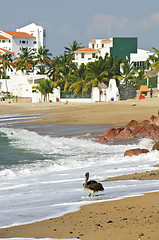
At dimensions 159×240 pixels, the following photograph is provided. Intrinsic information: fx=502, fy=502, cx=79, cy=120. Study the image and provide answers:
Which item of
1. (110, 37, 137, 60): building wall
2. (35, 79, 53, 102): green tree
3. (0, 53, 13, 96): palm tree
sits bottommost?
(35, 79, 53, 102): green tree

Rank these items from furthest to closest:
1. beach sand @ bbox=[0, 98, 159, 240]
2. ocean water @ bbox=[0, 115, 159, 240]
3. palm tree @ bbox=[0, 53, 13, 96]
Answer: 1. palm tree @ bbox=[0, 53, 13, 96]
2. ocean water @ bbox=[0, 115, 159, 240]
3. beach sand @ bbox=[0, 98, 159, 240]

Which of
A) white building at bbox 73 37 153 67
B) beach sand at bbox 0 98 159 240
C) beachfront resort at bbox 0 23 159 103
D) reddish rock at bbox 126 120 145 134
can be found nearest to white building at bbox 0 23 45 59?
beachfront resort at bbox 0 23 159 103

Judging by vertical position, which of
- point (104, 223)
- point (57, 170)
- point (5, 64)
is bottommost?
point (57, 170)

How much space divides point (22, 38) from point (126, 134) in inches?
5196

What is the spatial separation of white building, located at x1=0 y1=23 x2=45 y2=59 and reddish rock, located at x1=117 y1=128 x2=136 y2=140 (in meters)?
119

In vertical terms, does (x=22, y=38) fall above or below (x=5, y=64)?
above

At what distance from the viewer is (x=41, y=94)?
7406 centimetres

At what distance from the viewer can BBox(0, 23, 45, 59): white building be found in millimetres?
146750

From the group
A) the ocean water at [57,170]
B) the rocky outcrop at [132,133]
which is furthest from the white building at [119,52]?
the rocky outcrop at [132,133]

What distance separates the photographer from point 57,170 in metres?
14.1

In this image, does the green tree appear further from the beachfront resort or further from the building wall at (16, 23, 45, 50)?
the building wall at (16, 23, 45, 50)

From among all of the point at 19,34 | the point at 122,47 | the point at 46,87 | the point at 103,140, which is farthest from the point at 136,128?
the point at 19,34

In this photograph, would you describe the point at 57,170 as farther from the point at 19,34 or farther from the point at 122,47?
the point at 19,34

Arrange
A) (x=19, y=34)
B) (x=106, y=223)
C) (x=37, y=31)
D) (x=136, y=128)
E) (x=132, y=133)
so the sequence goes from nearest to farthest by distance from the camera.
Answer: (x=106, y=223), (x=132, y=133), (x=136, y=128), (x=19, y=34), (x=37, y=31)
